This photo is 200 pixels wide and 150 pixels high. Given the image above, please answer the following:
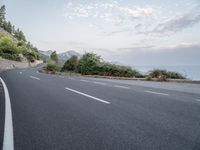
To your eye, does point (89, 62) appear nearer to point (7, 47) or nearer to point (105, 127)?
point (105, 127)

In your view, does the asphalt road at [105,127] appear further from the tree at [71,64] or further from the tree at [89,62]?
the tree at [71,64]

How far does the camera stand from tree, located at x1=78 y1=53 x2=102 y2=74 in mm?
36500

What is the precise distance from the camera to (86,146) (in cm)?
411

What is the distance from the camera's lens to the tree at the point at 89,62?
36.5 meters

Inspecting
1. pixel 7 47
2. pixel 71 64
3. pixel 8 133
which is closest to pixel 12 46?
pixel 7 47

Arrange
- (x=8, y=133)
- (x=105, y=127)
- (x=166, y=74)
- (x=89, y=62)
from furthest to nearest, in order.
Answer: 1. (x=89, y=62)
2. (x=166, y=74)
3. (x=105, y=127)
4. (x=8, y=133)

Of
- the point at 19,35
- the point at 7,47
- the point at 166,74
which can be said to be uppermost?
the point at 19,35

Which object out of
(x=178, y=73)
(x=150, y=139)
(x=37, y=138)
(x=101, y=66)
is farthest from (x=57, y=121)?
(x=101, y=66)

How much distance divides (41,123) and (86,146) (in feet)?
6.47

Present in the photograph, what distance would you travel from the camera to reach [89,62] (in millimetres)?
37125

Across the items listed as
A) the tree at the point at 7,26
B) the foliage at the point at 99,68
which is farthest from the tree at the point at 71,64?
→ the tree at the point at 7,26

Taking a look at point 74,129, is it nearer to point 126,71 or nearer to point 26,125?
point 26,125

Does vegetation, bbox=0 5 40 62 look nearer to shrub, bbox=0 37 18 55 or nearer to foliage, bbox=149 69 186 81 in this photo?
shrub, bbox=0 37 18 55

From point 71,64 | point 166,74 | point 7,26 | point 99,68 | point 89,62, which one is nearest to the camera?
point 166,74
